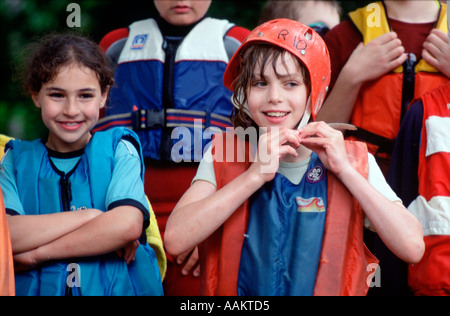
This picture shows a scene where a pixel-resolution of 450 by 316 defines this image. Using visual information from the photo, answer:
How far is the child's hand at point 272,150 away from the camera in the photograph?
2.91 m

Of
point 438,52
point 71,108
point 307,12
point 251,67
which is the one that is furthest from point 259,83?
point 307,12

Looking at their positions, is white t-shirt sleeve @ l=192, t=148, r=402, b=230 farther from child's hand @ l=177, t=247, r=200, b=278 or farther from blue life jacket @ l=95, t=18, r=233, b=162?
blue life jacket @ l=95, t=18, r=233, b=162

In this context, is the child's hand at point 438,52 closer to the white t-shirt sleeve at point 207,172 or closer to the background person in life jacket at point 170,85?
the background person in life jacket at point 170,85

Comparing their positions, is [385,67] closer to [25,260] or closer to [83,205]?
[83,205]

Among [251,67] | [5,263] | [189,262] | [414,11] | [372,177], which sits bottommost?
[189,262]

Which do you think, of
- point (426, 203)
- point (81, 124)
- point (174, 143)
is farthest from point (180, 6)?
point (426, 203)

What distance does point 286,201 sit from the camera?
117 inches

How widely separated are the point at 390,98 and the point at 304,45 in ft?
3.38

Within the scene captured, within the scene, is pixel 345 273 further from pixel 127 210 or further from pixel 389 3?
pixel 389 3

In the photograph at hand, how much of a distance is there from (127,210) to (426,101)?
1.70 m

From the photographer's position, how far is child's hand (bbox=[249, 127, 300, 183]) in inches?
114

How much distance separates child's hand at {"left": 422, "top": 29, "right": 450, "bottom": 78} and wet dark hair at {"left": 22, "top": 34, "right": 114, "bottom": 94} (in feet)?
6.11

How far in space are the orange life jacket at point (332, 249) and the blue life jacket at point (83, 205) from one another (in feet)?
1.31
